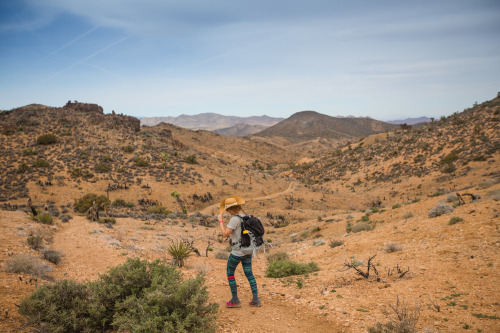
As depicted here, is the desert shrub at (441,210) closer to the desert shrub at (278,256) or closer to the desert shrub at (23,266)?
the desert shrub at (278,256)

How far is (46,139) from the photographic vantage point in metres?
31.5

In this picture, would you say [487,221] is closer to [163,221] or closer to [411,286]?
[411,286]

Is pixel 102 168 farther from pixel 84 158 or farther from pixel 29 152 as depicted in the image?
pixel 29 152

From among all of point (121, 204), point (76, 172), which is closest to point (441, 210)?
point (121, 204)

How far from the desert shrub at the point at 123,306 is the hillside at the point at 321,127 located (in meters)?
125

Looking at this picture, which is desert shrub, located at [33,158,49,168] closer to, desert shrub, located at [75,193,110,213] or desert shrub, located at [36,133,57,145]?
desert shrub, located at [36,133,57,145]

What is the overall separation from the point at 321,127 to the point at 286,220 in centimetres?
12358

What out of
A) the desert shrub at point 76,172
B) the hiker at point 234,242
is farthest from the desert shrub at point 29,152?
the hiker at point 234,242

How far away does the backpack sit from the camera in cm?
492

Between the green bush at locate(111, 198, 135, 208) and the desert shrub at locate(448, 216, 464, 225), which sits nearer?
the desert shrub at locate(448, 216, 464, 225)

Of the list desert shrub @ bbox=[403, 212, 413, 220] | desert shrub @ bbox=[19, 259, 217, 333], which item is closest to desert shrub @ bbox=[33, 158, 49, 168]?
desert shrub @ bbox=[19, 259, 217, 333]

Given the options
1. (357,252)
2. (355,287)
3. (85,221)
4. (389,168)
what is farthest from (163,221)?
(389,168)

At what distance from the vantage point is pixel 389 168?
→ 3425 cm

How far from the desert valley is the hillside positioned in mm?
84958
